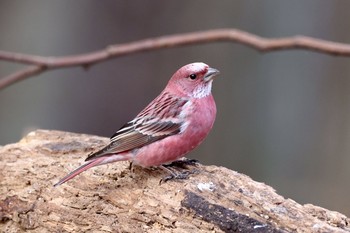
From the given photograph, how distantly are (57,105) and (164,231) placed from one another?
197 inches

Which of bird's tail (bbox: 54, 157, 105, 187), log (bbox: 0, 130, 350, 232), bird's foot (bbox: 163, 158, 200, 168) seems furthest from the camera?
bird's foot (bbox: 163, 158, 200, 168)

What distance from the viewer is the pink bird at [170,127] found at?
5465mm

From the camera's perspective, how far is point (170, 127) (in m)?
5.55

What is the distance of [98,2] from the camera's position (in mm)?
9914

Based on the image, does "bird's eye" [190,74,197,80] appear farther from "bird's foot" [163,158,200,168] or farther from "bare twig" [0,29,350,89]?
"bare twig" [0,29,350,89]

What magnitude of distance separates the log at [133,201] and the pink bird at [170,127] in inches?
6.1

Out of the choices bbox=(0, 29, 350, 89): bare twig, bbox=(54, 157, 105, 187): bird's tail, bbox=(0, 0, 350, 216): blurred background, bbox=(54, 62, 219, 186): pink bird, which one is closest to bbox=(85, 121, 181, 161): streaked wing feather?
bbox=(54, 62, 219, 186): pink bird

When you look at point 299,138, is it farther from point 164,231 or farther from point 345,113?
point 164,231

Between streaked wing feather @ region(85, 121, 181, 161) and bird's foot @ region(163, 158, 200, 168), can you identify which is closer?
streaked wing feather @ region(85, 121, 181, 161)

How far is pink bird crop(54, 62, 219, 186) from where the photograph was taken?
17.9 ft

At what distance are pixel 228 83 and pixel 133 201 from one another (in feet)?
14.7

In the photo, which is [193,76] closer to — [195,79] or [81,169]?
[195,79]

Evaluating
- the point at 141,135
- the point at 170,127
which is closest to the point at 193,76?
the point at 170,127

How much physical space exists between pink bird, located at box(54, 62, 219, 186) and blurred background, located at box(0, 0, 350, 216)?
3.77 meters
